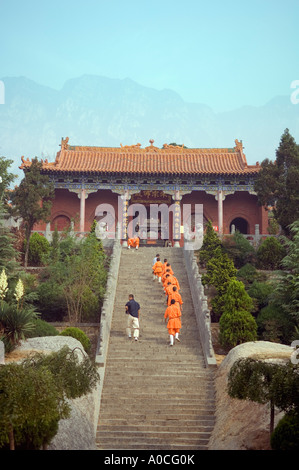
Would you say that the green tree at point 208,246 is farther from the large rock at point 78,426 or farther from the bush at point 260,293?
the large rock at point 78,426

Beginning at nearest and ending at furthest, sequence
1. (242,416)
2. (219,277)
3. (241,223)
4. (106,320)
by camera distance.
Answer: (242,416), (106,320), (219,277), (241,223)

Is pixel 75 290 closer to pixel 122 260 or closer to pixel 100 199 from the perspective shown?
pixel 122 260

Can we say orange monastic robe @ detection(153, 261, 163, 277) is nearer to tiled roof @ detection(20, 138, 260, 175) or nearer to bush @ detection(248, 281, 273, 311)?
bush @ detection(248, 281, 273, 311)

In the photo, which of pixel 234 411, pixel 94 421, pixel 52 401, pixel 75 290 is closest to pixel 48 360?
pixel 52 401

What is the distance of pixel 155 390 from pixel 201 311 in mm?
3469

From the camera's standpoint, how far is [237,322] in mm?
14344

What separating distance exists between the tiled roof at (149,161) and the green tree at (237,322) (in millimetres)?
13386

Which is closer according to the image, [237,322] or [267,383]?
[267,383]

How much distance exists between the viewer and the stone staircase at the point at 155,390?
10633 millimetres

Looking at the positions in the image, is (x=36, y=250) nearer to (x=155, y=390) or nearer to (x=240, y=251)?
(x=240, y=251)

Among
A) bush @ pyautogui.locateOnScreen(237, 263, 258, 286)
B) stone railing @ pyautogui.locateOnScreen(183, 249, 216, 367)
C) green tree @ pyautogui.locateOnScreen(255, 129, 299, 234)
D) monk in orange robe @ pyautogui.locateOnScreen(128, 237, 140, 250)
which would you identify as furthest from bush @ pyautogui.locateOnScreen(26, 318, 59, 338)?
green tree @ pyautogui.locateOnScreen(255, 129, 299, 234)

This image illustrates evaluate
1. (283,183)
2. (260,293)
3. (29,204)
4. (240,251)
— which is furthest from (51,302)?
(283,183)

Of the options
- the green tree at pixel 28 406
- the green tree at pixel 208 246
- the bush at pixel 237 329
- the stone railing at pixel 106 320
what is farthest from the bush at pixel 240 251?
the green tree at pixel 28 406
